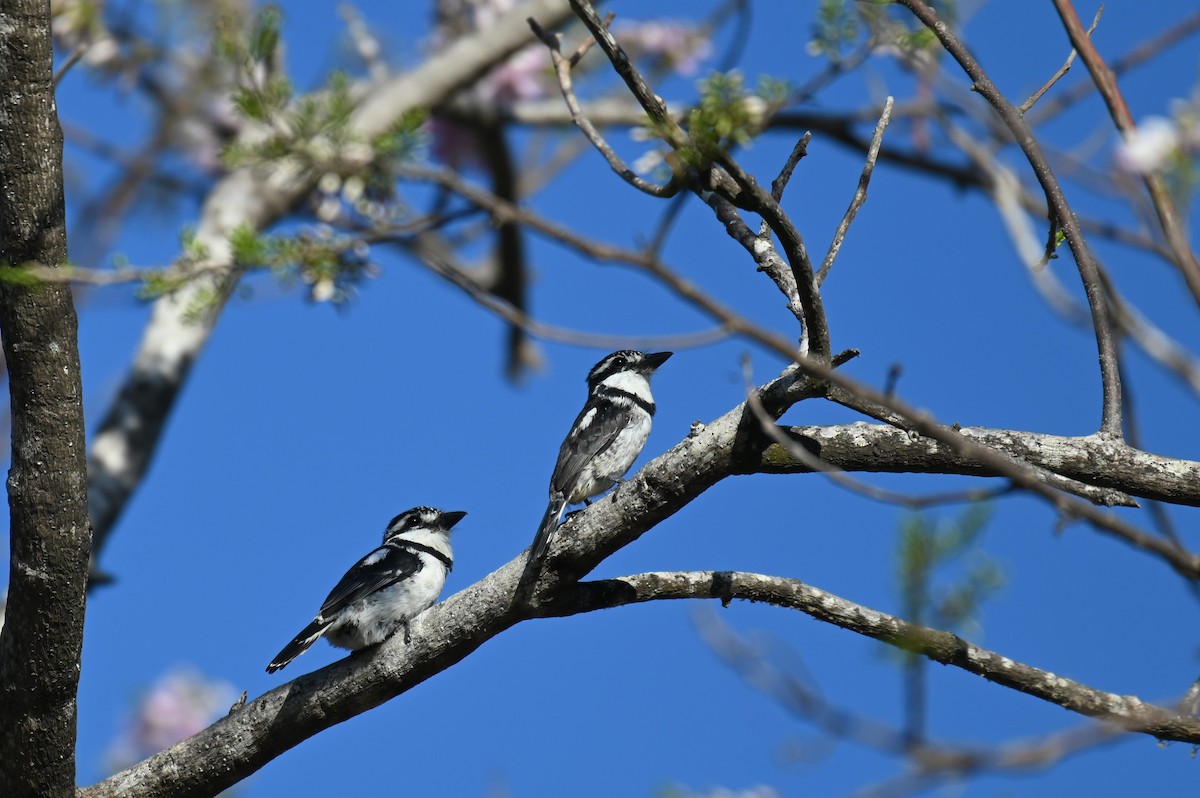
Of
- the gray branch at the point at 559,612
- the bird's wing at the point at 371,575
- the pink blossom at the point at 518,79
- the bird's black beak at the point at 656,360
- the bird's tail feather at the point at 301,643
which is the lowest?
the gray branch at the point at 559,612

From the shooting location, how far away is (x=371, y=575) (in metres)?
6.08

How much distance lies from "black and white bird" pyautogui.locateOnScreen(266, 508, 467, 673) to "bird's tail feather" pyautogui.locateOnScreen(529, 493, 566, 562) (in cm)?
75

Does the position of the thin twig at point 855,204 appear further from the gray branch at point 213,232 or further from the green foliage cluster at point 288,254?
the gray branch at point 213,232

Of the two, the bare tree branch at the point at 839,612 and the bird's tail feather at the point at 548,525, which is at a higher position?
the bird's tail feather at the point at 548,525

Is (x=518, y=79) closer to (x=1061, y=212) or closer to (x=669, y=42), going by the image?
(x=669, y=42)

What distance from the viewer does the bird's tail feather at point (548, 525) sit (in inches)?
161

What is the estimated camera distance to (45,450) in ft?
12.9

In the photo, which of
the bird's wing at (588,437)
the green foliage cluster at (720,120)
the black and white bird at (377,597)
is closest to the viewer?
the green foliage cluster at (720,120)

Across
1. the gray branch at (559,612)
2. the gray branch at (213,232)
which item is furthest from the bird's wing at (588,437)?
the gray branch at (213,232)

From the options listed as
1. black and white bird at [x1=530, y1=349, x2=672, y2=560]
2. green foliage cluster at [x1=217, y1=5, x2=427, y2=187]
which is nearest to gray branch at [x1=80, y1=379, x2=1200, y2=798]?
green foliage cluster at [x1=217, y1=5, x2=427, y2=187]

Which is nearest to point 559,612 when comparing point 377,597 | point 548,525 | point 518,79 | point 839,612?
point 548,525

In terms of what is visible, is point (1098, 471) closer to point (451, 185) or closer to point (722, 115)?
point (722, 115)

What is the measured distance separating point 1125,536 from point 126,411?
7907mm

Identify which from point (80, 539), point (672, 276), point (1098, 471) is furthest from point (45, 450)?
point (1098, 471)
